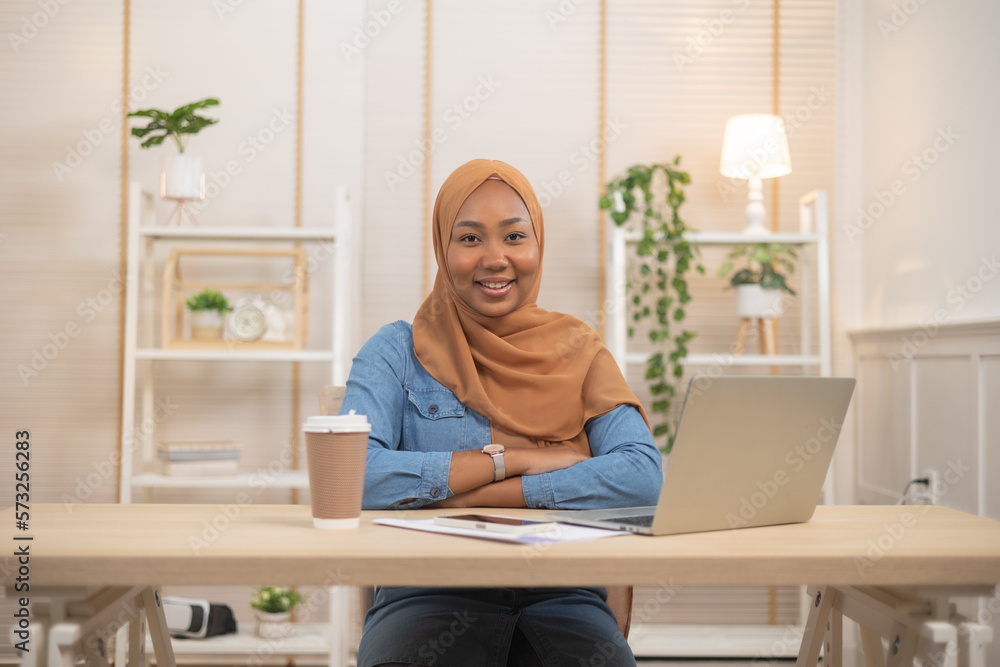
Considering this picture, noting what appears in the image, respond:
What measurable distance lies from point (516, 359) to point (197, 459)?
1.53 m

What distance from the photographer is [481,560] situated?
2.76 feet

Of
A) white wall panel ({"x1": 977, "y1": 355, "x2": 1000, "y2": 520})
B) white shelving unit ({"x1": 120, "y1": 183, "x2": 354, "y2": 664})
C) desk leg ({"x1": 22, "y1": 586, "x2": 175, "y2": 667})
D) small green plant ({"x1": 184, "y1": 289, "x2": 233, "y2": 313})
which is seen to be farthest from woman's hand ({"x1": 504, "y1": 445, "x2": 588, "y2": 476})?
small green plant ({"x1": 184, "y1": 289, "x2": 233, "y2": 313})

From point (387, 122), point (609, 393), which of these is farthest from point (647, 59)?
point (609, 393)

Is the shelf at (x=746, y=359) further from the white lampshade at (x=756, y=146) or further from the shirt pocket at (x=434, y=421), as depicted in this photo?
the shirt pocket at (x=434, y=421)

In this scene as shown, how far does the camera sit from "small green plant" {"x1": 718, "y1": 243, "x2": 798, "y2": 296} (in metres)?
2.76

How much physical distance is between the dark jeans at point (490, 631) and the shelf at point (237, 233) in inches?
63.1

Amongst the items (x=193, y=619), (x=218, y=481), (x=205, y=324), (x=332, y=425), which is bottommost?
(x=193, y=619)

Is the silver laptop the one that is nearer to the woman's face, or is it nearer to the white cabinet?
the woman's face

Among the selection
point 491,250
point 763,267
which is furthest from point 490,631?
point 763,267

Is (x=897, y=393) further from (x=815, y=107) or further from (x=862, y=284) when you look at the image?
(x=815, y=107)

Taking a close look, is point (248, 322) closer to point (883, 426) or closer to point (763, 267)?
point (763, 267)

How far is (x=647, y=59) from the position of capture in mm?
3096

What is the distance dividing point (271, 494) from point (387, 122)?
1421mm

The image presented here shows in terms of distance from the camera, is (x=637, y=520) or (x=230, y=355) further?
(x=230, y=355)
